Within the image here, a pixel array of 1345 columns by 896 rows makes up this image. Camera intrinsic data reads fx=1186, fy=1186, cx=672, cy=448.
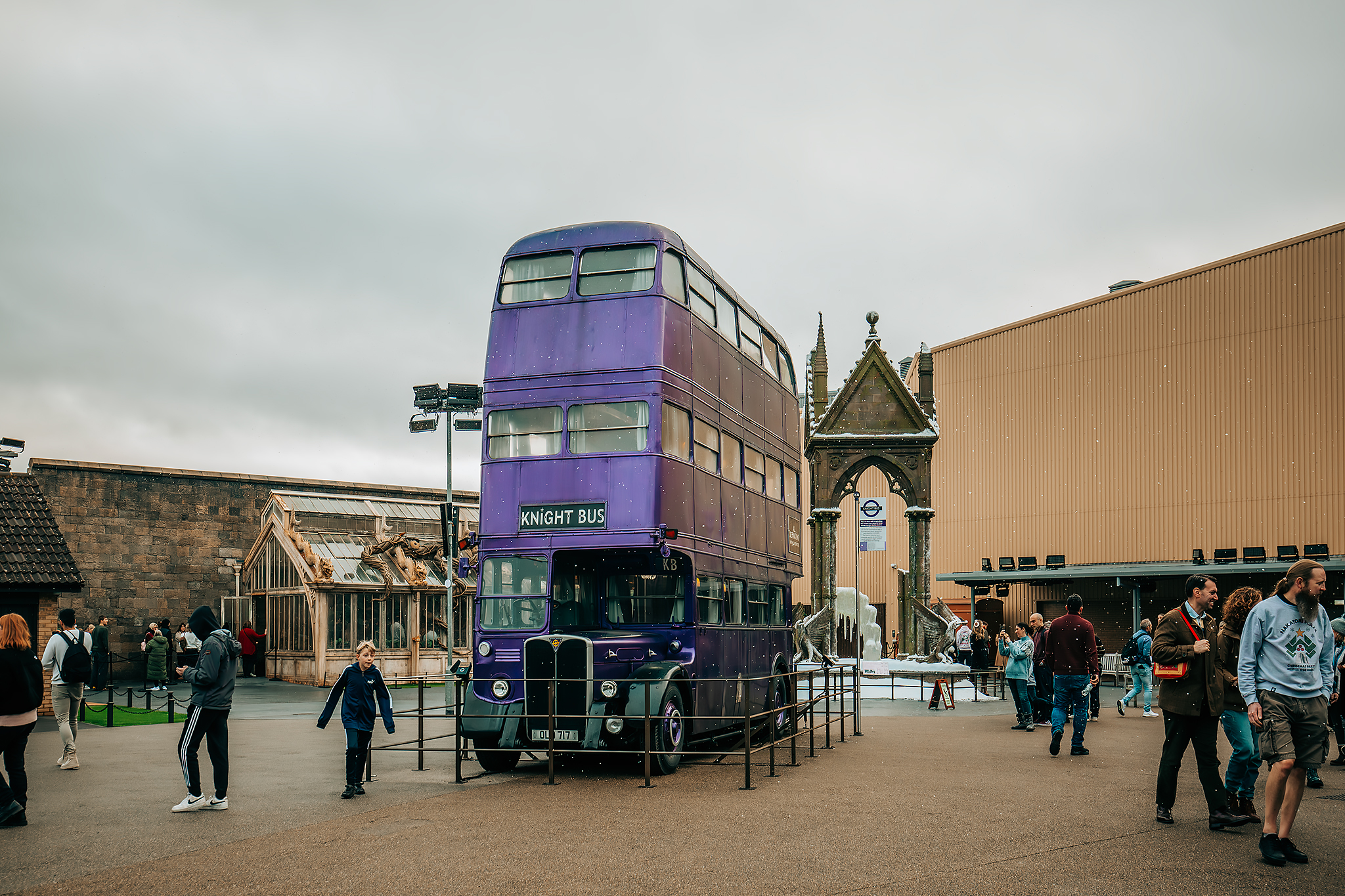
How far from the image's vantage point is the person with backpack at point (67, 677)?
45.3 feet

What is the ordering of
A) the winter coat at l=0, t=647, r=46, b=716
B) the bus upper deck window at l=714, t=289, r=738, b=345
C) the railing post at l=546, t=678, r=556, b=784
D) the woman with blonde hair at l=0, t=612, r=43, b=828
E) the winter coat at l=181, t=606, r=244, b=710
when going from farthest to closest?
the bus upper deck window at l=714, t=289, r=738, b=345, the railing post at l=546, t=678, r=556, b=784, the winter coat at l=181, t=606, r=244, b=710, the winter coat at l=0, t=647, r=46, b=716, the woman with blonde hair at l=0, t=612, r=43, b=828

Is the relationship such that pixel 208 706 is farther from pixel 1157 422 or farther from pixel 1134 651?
pixel 1157 422

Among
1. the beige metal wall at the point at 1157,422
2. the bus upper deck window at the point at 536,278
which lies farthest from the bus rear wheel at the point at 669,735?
the beige metal wall at the point at 1157,422

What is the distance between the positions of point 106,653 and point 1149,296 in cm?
3404

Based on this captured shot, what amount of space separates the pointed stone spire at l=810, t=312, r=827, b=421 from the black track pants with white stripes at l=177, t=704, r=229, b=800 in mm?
24416

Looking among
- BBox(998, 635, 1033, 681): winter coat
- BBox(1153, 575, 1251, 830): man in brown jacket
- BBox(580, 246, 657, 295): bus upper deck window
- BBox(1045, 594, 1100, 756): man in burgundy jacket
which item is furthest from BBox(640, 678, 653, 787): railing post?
BBox(998, 635, 1033, 681): winter coat

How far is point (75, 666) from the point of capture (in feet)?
45.5

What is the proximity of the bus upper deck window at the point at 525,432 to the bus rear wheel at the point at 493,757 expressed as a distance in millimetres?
3324

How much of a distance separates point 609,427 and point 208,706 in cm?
522

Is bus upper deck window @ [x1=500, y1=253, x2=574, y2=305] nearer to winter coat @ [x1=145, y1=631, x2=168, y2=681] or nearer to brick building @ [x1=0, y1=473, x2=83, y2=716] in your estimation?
brick building @ [x1=0, y1=473, x2=83, y2=716]

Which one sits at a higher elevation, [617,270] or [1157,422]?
[1157,422]

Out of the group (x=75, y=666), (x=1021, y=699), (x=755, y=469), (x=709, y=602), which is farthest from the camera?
(x=1021, y=699)

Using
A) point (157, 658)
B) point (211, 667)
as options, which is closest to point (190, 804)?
point (211, 667)

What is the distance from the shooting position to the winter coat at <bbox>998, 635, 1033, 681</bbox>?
19469 millimetres
